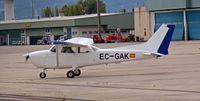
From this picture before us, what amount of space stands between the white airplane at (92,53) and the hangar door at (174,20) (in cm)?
6274

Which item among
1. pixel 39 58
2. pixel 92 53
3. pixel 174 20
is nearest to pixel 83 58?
pixel 92 53

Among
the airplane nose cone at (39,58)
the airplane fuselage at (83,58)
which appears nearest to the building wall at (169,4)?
the airplane fuselage at (83,58)

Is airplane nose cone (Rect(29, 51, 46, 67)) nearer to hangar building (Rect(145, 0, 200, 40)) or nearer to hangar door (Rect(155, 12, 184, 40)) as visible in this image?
hangar building (Rect(145, 0, 200, 40))

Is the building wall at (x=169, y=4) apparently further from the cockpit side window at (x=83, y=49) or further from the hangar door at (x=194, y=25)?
the cockpit side window at (x=83, y=49)

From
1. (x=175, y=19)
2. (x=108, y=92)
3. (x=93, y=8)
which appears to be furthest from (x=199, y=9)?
(x=93, y=8)

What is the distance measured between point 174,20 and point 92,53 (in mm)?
65560

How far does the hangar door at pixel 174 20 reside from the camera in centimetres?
8869

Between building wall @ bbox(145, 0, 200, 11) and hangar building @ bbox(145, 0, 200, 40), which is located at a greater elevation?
building wall @ bbox(145, 0, 200, 11)

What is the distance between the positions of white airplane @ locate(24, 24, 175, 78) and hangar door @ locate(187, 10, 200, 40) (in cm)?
6177

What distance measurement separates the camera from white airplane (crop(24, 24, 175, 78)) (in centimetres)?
2573

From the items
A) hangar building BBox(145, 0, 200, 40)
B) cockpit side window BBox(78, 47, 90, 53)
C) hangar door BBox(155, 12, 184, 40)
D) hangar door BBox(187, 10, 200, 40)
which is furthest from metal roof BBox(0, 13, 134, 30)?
cockpit side window BBox(78, 47, 90, 53)

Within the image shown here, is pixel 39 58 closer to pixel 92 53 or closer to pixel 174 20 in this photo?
pixel 92 53

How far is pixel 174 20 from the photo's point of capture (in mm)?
90562

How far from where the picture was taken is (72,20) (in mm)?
107688
